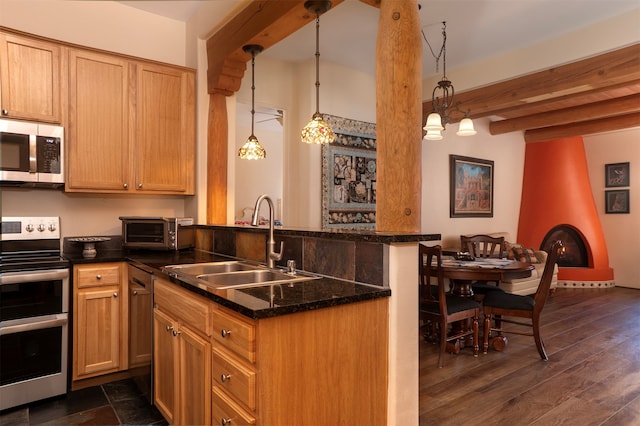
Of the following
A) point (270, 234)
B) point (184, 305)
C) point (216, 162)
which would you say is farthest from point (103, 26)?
point (184, 305)

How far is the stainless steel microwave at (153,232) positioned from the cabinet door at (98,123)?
288 mm

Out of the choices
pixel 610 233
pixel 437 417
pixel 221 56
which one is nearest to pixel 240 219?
pixel 221 56

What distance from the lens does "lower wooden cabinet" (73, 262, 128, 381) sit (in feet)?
8.39

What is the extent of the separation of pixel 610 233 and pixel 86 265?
7.96 meters

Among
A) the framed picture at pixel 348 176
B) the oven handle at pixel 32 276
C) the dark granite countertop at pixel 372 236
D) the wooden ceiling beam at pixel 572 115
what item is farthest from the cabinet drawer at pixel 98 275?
the wooden ceiling beam at pixel 572 115

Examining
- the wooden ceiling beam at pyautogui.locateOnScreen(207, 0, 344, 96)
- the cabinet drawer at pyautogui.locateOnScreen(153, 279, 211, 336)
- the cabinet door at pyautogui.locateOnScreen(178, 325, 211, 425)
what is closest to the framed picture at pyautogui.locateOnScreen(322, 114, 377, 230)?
the wooden ceiling beam at pyautogui.locateOnScreen(207, 0, 344, 96)

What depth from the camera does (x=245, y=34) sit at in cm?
275

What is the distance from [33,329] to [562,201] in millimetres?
7572

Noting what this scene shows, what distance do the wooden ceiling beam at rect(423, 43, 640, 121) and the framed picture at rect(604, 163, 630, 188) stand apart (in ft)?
8.90

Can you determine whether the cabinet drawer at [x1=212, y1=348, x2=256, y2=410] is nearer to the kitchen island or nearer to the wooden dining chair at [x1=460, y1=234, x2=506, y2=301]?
the kitchen island

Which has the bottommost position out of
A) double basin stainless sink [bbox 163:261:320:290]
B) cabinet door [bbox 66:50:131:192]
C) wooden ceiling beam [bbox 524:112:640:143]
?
double basin stainless sink [bbox 163:261:320:290]

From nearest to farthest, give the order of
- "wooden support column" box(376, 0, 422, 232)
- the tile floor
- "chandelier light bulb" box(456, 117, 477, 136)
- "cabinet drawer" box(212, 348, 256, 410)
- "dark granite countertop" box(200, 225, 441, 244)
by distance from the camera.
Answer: "cabinet drawer" box(212, 348, 256, 410) < "dark granite countertop" box(200, 225, 441, 244) < "wooden support column" box(376, 0, 422, 232) < the tile floor < "chandelier light bulb" box(456, 117, 477, 136)

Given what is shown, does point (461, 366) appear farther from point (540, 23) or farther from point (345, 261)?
point (540, 23)

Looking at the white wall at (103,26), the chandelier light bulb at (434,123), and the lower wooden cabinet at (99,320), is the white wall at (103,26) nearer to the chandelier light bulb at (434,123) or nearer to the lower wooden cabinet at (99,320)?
the lower wooden cabinet at (99,320)
